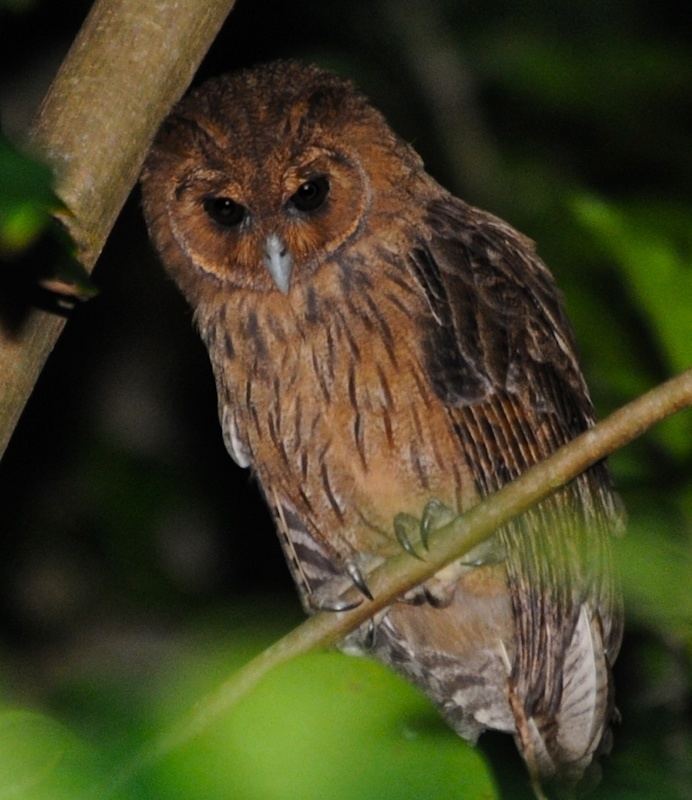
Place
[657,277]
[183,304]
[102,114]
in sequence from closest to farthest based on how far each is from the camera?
1. [102,114]
2. [657,277]
3. [183,304]

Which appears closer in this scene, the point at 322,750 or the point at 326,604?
the point at 322,750

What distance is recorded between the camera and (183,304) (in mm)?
3789

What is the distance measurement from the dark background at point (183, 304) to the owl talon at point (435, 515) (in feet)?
2.38

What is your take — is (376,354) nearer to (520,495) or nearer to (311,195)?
(311,195)

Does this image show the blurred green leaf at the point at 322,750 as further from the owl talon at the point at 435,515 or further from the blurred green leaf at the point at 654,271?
the owl talon at the point at 435,515

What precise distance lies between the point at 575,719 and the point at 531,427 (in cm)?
62

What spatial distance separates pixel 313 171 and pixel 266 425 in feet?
1.55

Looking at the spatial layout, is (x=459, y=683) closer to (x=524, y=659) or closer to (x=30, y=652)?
(x=524, y=659)

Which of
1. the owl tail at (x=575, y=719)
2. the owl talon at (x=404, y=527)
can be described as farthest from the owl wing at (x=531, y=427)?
the owl talon at (x=404, y=527)

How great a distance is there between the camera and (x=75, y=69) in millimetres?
1707

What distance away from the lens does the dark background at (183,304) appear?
11.1 feet

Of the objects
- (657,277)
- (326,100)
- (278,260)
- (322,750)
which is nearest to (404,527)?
(278,260)

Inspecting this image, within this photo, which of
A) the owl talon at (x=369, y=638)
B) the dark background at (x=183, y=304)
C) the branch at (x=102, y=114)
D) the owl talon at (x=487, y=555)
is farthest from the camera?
the dark background at (x=183, y=304)

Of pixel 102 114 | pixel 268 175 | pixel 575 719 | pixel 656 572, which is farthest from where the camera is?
pixel 575 719
